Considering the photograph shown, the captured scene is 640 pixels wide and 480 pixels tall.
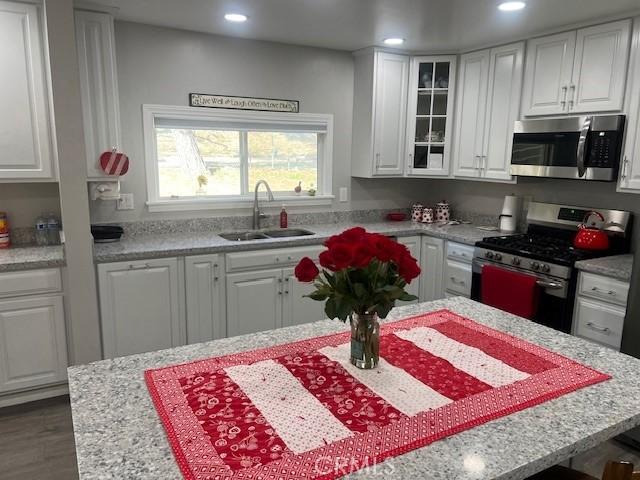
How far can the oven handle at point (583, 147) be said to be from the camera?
3.11m

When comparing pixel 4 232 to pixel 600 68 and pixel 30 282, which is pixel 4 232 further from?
pixel 600 68

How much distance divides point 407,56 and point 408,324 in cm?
294

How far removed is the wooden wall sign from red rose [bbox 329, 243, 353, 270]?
2.69m

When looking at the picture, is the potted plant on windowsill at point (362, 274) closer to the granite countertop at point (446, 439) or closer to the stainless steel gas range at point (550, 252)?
the granite countertop at point (446, 439)

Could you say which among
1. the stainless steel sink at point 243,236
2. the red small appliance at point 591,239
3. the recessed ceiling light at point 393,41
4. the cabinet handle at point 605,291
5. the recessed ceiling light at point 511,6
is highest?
the recessed ceiling light at point 393,41

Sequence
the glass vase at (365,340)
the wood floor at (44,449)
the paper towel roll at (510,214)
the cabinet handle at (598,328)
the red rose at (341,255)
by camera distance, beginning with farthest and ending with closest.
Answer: the paper towel roll at (510,214)
the cabinet handle at (598,328)
the wood floor at (44,449)
the glass vase at (365,340)
the red rose at (341,255)

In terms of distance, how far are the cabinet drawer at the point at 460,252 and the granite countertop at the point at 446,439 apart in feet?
6.95

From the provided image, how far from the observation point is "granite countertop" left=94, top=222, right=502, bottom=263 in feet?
9.77

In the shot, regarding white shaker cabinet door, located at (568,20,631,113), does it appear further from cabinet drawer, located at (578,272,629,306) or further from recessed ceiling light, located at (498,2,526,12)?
cabinet drawer, located at (578,272,629,306)

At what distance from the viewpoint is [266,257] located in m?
3.34

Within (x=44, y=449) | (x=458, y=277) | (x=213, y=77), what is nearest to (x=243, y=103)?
(x=213, y=77)

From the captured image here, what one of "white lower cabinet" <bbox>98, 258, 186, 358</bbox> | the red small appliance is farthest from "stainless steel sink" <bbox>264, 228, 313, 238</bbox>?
the red small appliance

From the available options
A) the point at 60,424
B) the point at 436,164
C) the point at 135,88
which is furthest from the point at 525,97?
the point at 60,424

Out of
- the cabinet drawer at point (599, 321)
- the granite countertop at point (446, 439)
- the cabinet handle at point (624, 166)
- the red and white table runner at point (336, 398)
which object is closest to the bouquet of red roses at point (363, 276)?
the red and white table runner at point (336, 398)
